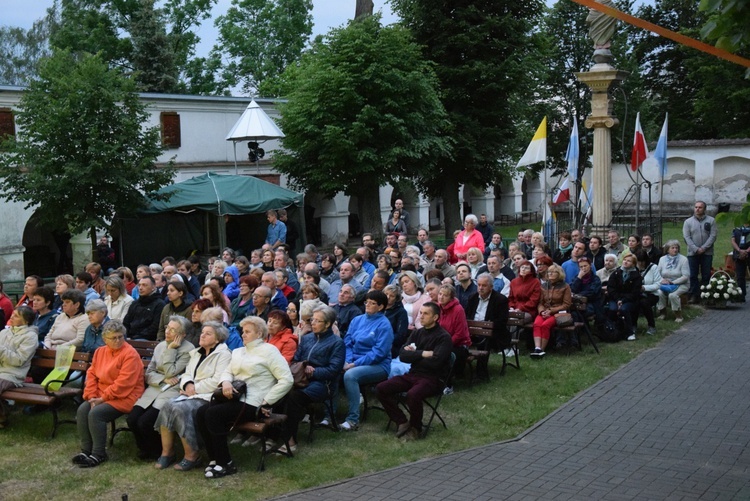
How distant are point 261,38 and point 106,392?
45543mm

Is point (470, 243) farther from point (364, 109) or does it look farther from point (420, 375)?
point (364, 109)

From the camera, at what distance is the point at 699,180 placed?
130 ft

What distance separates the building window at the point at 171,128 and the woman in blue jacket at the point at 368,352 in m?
17.7

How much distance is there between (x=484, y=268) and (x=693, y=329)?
141 inches

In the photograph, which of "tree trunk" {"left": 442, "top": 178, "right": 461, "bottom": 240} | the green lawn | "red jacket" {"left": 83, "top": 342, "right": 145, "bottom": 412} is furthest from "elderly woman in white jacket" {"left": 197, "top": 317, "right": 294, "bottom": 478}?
"tree trunk" {"left": 442, "top": 178, "right": 461, "bottom": 240}

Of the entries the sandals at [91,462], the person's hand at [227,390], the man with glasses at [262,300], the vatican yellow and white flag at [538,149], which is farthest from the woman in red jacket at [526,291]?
the vatican yellow and white flag at [538,149]

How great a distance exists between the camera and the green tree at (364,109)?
81.9 ft

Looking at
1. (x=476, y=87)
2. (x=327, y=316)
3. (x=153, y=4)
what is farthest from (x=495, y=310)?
(x=153, y=4)

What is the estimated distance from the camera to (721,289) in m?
16.0

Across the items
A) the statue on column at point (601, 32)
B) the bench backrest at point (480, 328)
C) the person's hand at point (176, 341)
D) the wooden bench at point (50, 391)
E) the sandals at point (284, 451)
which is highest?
the statue on column at point (601, 32)

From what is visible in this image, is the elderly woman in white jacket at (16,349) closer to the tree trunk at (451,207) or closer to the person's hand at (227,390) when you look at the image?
the person's hand at (227,390)

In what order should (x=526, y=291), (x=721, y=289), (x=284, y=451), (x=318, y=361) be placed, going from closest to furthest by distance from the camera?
(x=284, y=451) → (x=318, y=361) → (x=526, y=291) → (x=721, y=289)

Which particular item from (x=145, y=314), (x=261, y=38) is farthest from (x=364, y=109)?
(x=261, y=38)

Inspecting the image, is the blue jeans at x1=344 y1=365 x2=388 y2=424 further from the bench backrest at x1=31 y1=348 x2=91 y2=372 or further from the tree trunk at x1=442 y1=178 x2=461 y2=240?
the tree trunk at x1=442 y1=178 x2=461 y2=240
